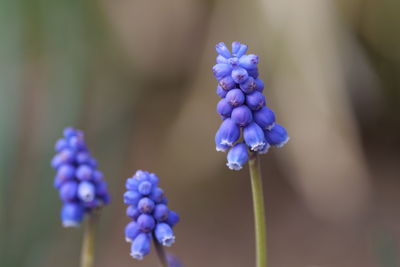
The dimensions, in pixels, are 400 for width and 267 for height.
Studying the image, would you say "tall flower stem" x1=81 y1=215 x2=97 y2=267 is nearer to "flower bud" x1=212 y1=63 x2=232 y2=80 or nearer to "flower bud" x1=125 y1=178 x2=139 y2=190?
"flower bud" x1=125 y1=178 x2=139 y2=190

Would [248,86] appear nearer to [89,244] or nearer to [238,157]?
[238,157]

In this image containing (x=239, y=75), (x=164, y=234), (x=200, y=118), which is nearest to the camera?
(x=239, y=75)

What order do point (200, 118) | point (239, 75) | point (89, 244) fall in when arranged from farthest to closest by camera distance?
point (200, 118) < point (89, 244) < point (239, 75)

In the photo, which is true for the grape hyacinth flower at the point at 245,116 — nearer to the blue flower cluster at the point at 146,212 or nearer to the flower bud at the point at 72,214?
the blue flower cluster at the point at 146,212

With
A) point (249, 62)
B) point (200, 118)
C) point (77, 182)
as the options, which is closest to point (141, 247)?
point (77, 182)

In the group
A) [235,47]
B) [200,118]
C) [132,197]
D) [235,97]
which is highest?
[200,118]

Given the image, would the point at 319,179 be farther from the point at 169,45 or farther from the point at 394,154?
the point at 169,45
